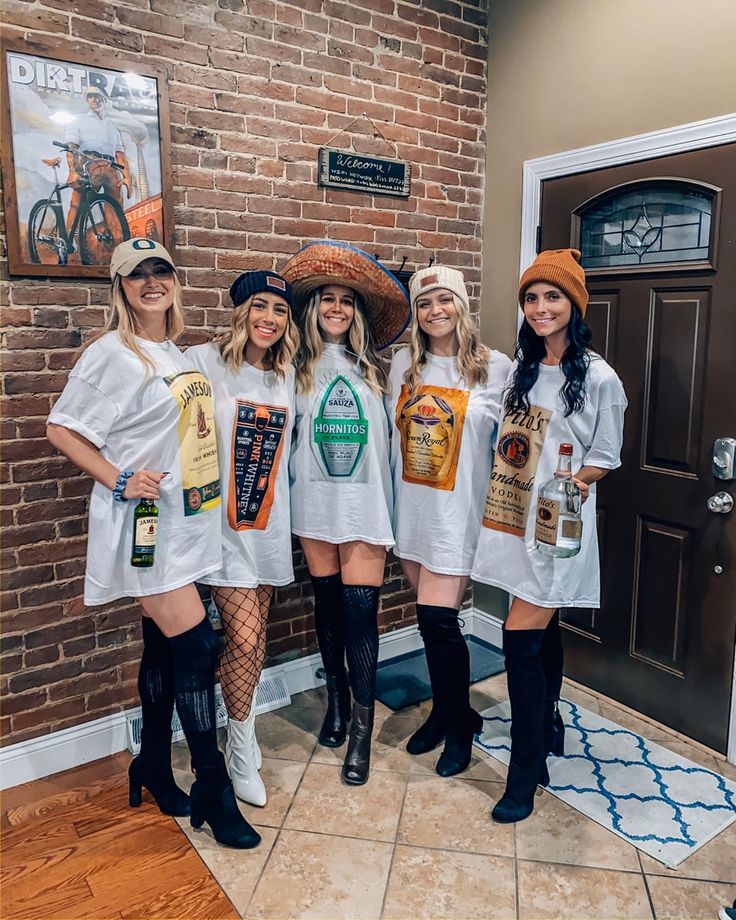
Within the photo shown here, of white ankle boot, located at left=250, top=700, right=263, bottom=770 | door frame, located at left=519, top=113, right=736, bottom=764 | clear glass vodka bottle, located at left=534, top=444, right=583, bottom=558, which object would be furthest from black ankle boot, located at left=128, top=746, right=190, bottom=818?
door frame, located at left=519, top=113, right=736, bottom=764

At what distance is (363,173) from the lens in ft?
9.78

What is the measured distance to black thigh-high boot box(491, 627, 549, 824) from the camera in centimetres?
218

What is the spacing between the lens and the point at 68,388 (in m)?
1.92

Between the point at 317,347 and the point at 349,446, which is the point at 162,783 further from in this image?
the point at 317,347

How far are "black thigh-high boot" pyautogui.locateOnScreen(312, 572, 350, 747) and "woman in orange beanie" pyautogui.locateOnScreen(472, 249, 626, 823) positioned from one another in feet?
1.85

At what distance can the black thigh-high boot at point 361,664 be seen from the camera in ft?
8.00

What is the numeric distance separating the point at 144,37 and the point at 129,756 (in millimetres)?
2490

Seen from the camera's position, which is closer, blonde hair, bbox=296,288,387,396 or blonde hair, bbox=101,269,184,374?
blonde hair, bbox=101,269,184,374

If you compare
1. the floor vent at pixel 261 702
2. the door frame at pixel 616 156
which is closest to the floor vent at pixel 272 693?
the floor vent at pixel 261 702

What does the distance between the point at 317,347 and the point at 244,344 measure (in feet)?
0.86

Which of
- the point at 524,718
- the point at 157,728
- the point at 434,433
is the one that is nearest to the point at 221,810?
the point at 157,728

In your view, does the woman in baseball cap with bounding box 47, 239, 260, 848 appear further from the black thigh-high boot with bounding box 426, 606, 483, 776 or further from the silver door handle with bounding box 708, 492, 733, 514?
the silver door handle with bounding box 708, 492, 733, 514

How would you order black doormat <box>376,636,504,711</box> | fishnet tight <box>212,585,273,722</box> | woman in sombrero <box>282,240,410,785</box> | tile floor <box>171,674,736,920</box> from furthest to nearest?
black doormat <box>376,636,504,711</box>
woman in sombrero <box>282,240,410,785</box>
fishnet tight <box>212,585,273,722</box>
tile floor <box>171,674,736,920</box>

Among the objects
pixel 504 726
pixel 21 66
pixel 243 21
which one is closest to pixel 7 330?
pixel 21 66
